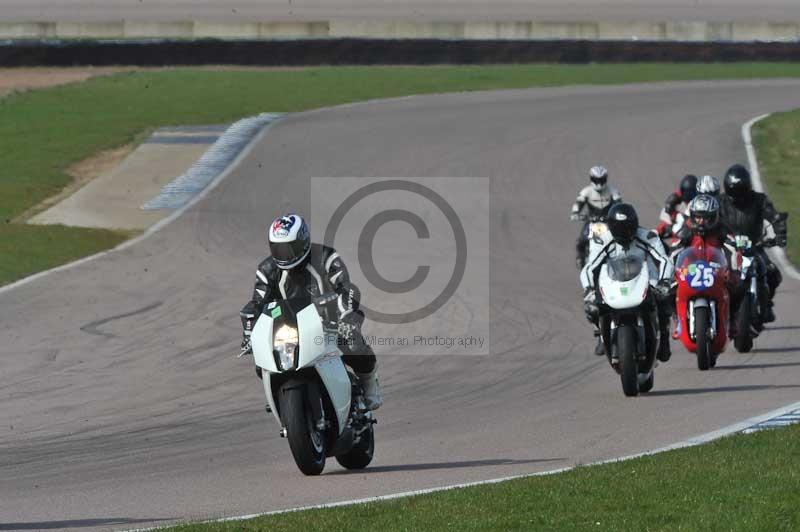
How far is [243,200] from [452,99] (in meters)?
12.1

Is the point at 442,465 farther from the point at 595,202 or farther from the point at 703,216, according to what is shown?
the point at 595,202

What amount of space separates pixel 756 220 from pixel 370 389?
721cm

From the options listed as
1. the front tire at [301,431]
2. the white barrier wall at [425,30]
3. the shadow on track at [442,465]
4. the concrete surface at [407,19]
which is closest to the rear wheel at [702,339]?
the shadow on track at [442,465]

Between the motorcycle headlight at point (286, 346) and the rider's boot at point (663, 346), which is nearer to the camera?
the motorcycle headlight at point (286, 346)

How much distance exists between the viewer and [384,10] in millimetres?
50000

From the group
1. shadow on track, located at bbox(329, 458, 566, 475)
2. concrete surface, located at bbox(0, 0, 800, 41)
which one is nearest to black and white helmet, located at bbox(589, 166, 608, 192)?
shadow on track, located at bbox(329, 458, 566, 475)

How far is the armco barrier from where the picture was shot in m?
39.2

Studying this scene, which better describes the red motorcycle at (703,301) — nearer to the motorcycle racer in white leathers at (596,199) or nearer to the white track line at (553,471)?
the white track line at (553,471)

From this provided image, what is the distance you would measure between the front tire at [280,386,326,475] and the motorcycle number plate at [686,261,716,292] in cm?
584

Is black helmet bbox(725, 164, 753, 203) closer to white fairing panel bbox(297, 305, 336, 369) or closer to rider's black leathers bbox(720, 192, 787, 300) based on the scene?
rider's black leathers bbox(720, 192, 787, 300)

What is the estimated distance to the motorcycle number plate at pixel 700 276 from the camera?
14.5 metres

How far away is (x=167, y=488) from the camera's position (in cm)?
946

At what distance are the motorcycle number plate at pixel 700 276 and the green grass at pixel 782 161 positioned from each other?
8.07 metres

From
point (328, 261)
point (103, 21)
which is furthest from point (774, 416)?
point (103, 21)
